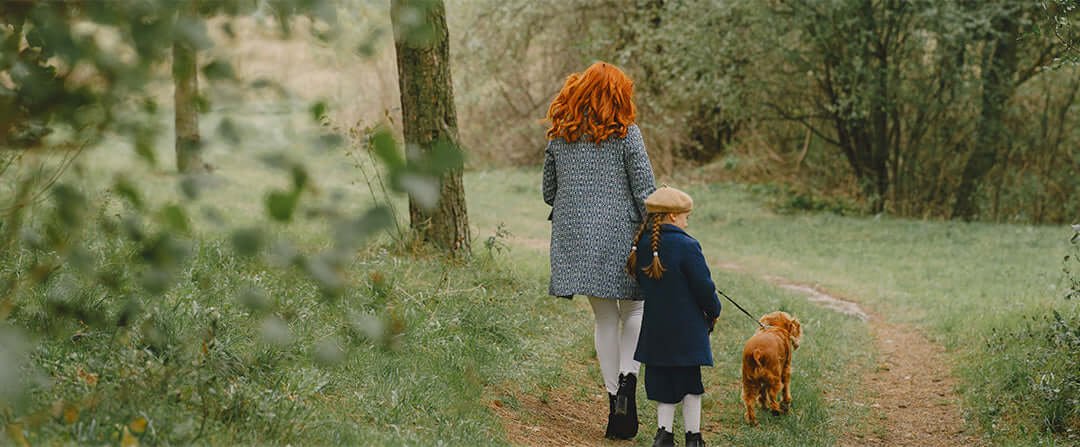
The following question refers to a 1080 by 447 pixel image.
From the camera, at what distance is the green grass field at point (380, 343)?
3.40 meters

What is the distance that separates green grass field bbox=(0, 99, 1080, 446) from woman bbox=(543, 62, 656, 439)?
1.40ft

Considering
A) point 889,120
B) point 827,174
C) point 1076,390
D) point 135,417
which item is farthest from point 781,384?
point 827,174

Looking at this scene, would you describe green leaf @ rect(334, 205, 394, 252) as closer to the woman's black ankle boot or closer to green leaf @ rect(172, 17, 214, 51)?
green leaf @ rect(172, 17, 214, 51)

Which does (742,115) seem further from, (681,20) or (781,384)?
(781,384)

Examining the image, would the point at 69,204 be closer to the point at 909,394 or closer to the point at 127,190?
the point at 127,190

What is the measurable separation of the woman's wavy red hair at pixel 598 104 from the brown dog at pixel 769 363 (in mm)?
1448

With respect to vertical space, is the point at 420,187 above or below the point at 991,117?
above

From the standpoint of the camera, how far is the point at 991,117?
18.5 metres

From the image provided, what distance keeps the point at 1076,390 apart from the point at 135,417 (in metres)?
4.97

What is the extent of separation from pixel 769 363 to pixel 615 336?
91 cm

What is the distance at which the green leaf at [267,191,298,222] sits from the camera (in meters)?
2.00

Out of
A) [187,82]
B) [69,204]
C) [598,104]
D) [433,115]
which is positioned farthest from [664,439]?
[433,115]

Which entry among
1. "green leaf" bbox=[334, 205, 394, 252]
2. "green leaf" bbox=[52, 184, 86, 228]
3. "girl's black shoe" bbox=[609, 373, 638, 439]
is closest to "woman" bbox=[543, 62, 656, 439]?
"girl's black shoe" bbox=[609, 373, 638, 439]

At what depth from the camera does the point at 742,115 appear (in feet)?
63.1
